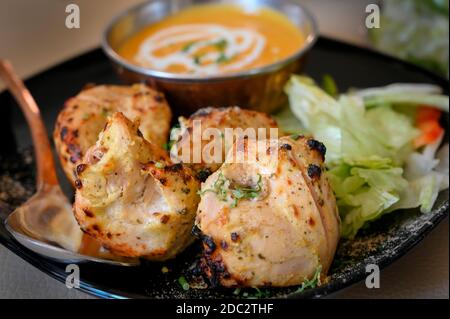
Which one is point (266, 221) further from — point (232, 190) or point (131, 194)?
point (131, 194)

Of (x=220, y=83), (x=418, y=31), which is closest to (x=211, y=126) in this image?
(x=220, y=83)

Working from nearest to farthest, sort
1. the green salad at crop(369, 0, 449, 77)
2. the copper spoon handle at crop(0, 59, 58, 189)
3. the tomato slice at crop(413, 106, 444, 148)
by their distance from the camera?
the copper spoon handle at crop(0, 59, 58, 189) < the tomato slice at crop(413, 106, 444, 148) < the green salad at crop(369, 0, 449, 77)

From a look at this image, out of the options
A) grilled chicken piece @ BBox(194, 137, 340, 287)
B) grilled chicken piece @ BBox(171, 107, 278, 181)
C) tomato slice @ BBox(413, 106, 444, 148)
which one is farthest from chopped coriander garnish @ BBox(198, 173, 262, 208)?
tomato slice @ BBox(413, 106, 444, 148)

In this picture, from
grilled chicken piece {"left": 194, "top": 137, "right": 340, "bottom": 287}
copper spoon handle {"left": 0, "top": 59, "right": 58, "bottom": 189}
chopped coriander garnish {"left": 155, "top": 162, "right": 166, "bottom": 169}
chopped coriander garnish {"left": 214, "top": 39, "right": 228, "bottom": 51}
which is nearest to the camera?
grilled chicken piece {"left": 194, "top": 137, "right": 340, "bottom": 287}

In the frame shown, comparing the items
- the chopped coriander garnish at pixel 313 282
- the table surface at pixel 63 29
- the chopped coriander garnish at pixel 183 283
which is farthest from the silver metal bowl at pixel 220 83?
the chopped coriander garnish at pixel 313 282

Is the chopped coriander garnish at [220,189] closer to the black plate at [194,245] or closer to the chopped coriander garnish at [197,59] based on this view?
the black plate at [194,245]

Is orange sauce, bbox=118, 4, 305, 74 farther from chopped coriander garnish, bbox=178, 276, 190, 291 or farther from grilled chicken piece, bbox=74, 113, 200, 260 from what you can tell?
chopped coriander garnish, bbox=178, 276, 190, 291
